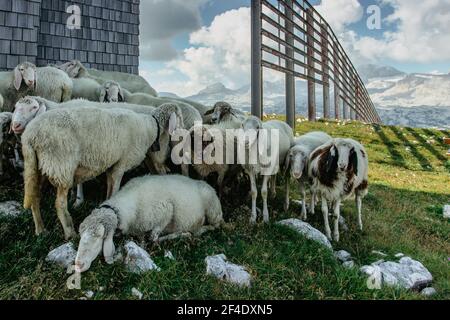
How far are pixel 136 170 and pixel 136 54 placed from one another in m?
9.27

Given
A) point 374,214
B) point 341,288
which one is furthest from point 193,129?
point 374,214

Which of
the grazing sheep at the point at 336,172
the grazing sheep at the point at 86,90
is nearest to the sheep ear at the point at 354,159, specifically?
the grazing sheep at the point at 336,172

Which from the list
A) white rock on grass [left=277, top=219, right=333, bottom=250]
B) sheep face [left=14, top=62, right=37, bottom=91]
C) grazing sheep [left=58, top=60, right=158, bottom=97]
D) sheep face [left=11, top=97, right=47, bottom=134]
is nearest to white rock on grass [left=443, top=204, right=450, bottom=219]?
white rock on grass [left=277, top=219, right=333, bottom=250]

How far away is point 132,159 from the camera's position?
482 centimetres

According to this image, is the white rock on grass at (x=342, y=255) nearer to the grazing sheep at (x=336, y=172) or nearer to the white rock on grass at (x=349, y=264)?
the white rock on grass at (x=349, y=264)

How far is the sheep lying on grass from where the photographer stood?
142 inches

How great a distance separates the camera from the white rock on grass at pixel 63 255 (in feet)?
11.8

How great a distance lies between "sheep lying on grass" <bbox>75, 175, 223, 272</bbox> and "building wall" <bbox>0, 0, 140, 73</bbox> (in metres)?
8.23

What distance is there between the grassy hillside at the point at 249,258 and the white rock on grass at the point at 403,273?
7.5 inches

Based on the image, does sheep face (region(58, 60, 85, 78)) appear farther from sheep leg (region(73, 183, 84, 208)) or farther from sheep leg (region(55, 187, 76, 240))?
sheep leg (region(55, 187, 76, 240))

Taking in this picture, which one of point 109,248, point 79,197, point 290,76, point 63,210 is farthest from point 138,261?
point 290,76

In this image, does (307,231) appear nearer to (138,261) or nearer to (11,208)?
(138,261)

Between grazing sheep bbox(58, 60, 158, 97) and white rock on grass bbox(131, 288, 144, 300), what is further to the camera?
grazing sheep bbox(58, 60, 158, 97)

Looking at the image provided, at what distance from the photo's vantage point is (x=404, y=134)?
14.3 meters
